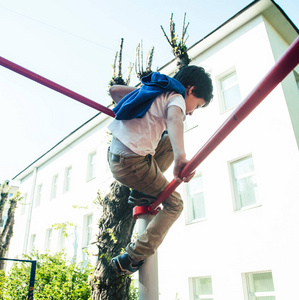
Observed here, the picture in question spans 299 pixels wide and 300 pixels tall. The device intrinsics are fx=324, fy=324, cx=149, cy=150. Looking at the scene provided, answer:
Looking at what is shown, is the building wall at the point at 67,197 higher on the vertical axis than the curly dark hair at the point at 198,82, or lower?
higher

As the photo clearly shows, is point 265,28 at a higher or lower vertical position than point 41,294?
higher

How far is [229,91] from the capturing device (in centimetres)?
1002

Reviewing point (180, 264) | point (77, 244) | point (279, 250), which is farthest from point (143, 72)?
point (77, 244)

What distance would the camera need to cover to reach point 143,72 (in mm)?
6523

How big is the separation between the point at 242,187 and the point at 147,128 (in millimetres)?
6695

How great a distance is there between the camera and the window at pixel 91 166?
1552cm

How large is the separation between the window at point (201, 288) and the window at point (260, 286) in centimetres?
115

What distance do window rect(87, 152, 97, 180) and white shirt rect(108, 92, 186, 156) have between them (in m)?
13.2

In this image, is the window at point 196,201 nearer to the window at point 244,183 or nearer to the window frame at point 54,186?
the window at point 244,183

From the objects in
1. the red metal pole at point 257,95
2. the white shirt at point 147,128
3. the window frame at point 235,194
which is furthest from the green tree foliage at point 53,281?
the red metal pole at point 257,95

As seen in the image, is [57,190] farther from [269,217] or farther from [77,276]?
[269,217]

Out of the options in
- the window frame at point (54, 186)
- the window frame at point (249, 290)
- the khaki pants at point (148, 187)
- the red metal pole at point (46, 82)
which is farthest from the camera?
the window frame at point (54, 186)

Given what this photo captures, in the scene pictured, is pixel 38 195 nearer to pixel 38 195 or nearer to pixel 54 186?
pixel 38 195

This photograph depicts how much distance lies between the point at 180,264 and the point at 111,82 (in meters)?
5.39
